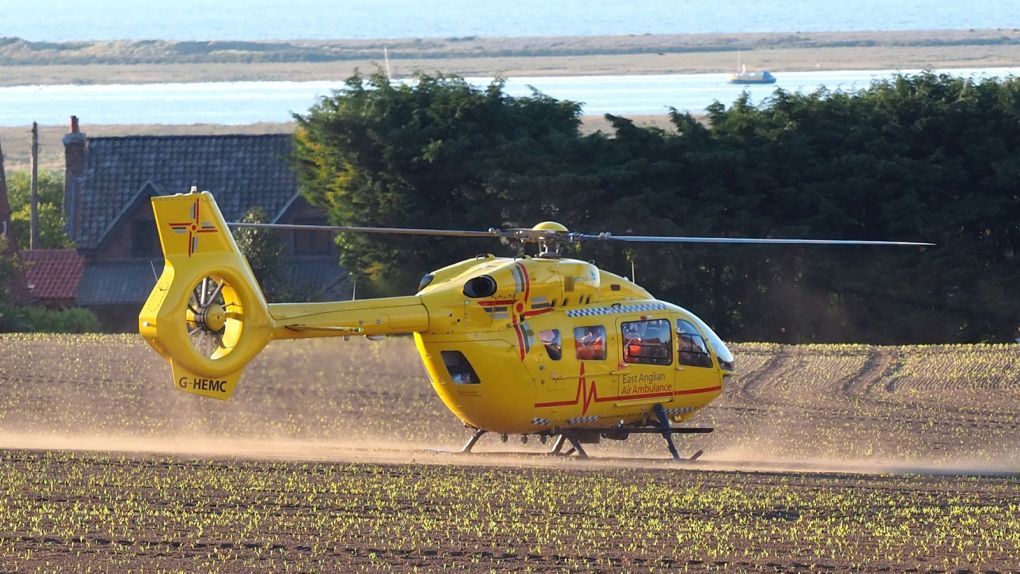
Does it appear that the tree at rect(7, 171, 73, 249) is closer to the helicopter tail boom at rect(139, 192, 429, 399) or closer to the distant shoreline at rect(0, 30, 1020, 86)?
the helicopter tail boom at rect(139, 192, 429, 399)

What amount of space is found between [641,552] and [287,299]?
28.1m

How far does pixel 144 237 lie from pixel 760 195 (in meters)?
21.2

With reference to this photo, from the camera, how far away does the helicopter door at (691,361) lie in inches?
791

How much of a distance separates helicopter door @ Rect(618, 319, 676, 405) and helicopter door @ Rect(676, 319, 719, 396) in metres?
0.13

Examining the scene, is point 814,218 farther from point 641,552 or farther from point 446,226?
point 641,552

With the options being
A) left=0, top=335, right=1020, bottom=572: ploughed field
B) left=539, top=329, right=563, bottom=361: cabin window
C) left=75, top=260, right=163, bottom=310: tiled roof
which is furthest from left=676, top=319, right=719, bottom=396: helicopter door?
left=75, top=260, right=163, bottom=310: tiled roof

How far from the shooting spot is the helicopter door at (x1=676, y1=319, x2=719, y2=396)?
2009 centimetres

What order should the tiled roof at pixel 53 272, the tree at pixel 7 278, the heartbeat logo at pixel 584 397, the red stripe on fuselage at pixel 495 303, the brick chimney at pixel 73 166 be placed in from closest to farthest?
the red stripe on fuselage at pixel 495 303 < the heartbeat logo at pixel 584 397 < the tree at pixel 7 278 < the tiled roof at pixel 53 272 < the brick chimney at pixel 73 166

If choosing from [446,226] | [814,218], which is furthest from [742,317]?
[446,226]

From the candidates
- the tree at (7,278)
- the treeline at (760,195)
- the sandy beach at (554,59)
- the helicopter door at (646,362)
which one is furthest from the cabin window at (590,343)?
the sandy beach at (554,59)

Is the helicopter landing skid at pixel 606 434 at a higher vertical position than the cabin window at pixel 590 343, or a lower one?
lower

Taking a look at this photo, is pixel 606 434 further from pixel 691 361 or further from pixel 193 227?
pixel 193 227

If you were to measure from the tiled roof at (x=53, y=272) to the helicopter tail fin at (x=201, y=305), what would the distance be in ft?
98.2

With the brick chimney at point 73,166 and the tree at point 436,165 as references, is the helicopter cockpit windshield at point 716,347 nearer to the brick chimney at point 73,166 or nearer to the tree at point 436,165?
the tree at point 436,165
